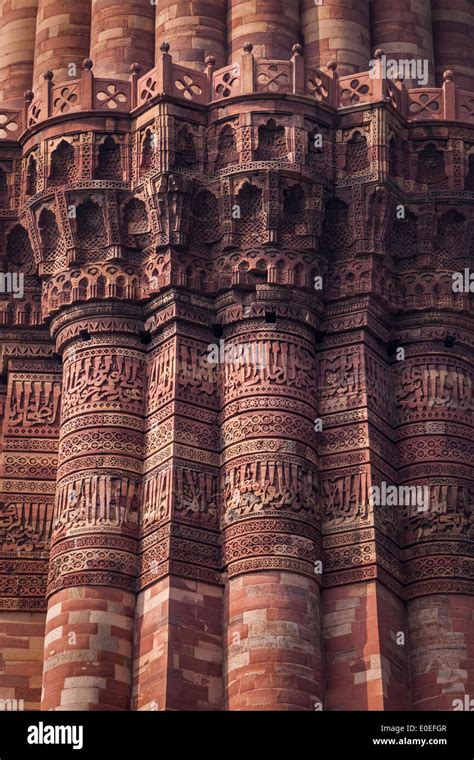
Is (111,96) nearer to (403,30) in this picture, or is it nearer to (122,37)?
(122,37)

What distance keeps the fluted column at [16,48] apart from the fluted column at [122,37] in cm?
104

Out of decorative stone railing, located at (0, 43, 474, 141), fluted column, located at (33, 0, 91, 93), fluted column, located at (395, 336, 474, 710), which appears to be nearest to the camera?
fluted column, located at (395, 336, 474, 710)

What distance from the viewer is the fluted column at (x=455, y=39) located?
29.8 meters

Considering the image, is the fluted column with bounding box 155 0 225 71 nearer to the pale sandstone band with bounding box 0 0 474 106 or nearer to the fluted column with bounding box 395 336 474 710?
the pale sandstone band with bounding box 0 0 474 106

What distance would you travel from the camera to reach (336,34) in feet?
95.9

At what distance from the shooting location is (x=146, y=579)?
26.0 metres

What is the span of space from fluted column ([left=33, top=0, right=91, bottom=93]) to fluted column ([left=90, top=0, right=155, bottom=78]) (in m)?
0.26

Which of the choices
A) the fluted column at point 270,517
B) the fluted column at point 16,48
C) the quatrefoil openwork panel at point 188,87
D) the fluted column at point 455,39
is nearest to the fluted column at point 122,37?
the fluted column at point 16,48

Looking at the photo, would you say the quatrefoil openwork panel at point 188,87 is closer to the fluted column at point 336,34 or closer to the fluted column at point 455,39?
the fluted column at point 336,34

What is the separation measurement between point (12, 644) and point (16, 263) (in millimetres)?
4403

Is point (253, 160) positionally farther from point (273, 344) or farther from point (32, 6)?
point (32, 6)

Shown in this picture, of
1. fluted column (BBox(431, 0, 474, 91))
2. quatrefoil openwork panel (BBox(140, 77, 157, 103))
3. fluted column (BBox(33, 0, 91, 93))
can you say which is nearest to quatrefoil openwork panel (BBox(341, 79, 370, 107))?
fluted column (BBox(431, 0, 474, 91))

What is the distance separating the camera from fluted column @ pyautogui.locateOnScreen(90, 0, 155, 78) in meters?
29.2

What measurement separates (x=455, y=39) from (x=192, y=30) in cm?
313
